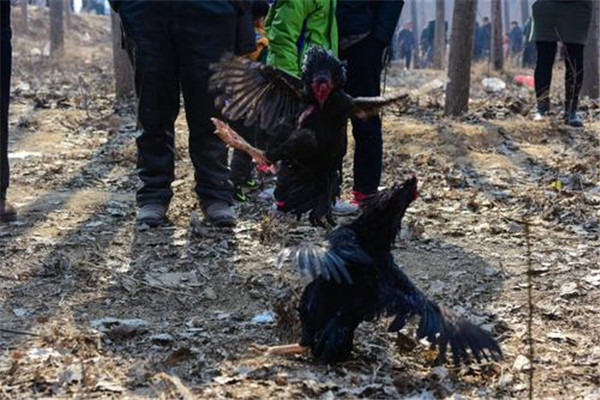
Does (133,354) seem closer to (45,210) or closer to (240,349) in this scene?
(240,349)

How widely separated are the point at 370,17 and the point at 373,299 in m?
2.74

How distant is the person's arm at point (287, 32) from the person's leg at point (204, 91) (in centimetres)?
29

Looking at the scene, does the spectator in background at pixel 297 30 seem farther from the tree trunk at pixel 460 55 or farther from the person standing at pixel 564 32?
the tree trunk at pixel 460 55

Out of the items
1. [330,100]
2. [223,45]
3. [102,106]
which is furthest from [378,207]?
[102,106]

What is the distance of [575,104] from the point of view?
8664 millimetres

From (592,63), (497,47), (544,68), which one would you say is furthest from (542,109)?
(497,47)

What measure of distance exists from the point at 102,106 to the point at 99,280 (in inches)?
260

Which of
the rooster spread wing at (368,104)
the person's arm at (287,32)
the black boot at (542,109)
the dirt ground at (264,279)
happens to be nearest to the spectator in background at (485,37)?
the black boot at (542,109)

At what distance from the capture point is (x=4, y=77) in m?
5.00

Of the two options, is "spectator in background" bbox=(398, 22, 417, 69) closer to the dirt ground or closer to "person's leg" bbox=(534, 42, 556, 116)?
"person's leg" bbox=(534, 42, 556, 116)

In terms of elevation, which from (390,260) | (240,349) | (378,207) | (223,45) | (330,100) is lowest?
(240,349)

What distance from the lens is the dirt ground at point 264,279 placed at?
123 inches

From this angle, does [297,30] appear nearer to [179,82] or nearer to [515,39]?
[179,82]

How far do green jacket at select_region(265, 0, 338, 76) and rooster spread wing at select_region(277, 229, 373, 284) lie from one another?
216 cm
